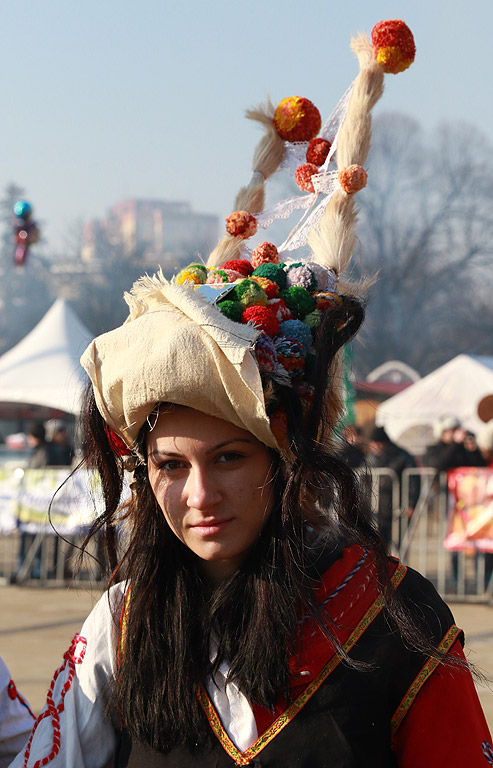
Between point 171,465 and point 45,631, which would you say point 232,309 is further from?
point 45,631

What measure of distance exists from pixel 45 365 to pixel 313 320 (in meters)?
10.7

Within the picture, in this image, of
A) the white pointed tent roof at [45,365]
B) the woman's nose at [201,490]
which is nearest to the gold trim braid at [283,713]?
the woman's nose at [201,490]

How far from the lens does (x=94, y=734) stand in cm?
204

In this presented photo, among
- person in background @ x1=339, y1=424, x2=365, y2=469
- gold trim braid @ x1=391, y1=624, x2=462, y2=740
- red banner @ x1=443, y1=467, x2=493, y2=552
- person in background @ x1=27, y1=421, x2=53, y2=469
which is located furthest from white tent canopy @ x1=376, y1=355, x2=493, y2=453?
gold trim braid @ x1=391, y1=624, x2=462, y2=740

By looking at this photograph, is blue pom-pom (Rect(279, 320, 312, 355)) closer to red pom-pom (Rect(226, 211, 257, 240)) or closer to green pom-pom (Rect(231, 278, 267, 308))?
green pom-pom (Rect(231, 278, 267, 308))

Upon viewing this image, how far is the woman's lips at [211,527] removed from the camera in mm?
1884

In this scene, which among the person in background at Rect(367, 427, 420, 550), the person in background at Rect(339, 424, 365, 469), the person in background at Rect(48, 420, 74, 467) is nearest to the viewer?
the person in background at Rect(339, 424, 365, 469)

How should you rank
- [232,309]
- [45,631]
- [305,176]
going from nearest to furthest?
[232,309]
[305,176]
[45,631]

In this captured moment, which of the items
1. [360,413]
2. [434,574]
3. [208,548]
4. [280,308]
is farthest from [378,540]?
[360,413]

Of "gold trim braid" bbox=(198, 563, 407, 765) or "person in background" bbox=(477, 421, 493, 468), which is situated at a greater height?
"gold trim braid" bbox=(198, 563, 407, 765)

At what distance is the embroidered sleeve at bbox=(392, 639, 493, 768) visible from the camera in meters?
1.79

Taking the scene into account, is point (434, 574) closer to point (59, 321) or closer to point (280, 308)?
point (59, 321)

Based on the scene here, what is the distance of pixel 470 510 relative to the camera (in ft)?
28.7

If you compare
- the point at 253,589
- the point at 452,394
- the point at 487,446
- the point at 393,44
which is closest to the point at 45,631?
the point at 487,446
